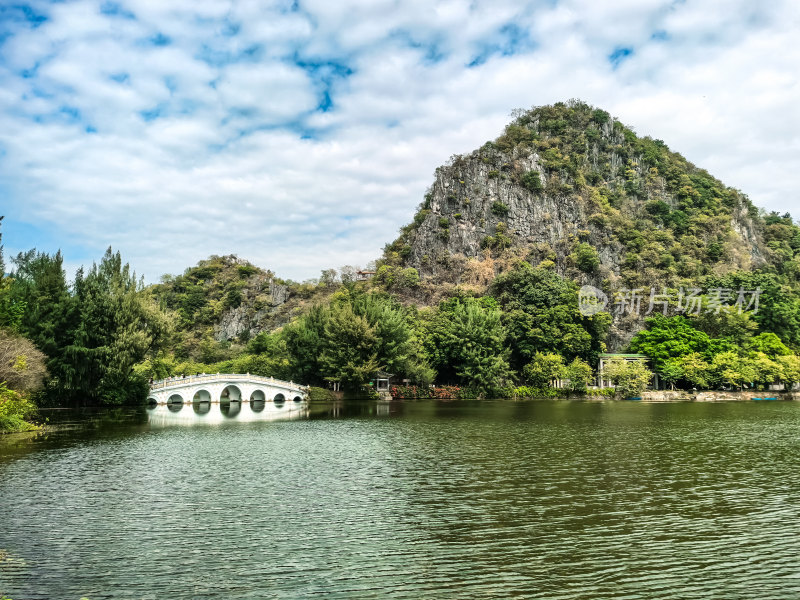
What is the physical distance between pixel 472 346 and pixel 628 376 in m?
14.9

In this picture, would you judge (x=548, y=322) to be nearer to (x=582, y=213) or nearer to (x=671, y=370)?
(x=671, y=370)

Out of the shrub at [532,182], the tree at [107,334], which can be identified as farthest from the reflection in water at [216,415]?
the shrub at [532,182]

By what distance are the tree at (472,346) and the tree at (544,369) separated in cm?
257

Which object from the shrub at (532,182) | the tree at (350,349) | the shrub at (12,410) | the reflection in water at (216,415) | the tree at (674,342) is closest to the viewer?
the shrub at (12,410)

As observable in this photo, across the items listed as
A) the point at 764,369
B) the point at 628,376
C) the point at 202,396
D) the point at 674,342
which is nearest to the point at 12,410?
the point at 202,396

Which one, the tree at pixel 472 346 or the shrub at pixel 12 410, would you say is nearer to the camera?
the shrub at pixel 12 410

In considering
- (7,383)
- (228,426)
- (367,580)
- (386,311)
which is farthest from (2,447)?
(386,311)

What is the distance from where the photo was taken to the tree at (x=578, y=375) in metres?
51.4

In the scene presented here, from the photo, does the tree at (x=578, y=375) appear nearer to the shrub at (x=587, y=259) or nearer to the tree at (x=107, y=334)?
the shrub at (x=587, y=259)

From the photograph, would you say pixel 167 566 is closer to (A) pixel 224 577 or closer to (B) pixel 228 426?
(A) pixel 224 577

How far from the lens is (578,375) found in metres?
51.4

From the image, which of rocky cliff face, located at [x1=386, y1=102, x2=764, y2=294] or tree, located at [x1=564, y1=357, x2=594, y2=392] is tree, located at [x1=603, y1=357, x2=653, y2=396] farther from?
rocky cliff face, located at [x1=386, y1=102, x2=764, y2=294]

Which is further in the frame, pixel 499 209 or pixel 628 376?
pixel 499 209

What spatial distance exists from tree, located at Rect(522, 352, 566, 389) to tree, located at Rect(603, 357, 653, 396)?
4544 mm
